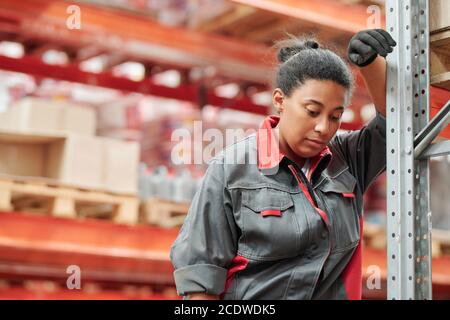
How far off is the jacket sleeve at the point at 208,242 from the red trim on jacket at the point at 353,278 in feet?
1.38

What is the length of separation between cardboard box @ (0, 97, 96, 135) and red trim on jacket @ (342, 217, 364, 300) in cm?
344

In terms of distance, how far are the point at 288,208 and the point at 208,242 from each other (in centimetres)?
31

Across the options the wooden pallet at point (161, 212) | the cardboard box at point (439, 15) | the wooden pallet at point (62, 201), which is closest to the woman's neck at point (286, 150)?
the cardboard box at point (439, 15)

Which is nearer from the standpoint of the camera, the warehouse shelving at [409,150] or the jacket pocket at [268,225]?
the jacket pocket at [268,225]

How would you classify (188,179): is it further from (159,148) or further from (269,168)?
(269,168)

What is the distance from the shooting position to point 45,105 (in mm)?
5730

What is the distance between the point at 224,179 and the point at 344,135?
604mm

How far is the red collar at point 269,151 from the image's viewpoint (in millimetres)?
2711

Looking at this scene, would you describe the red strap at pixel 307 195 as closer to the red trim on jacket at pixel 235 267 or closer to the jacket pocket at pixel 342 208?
the jacket pocket at pixel 342 208

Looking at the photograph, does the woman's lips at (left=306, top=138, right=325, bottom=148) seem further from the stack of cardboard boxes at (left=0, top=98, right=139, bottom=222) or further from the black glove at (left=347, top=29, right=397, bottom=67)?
the stack of cardboard boxes at (left=0, top=98, right=139, bottom=222)

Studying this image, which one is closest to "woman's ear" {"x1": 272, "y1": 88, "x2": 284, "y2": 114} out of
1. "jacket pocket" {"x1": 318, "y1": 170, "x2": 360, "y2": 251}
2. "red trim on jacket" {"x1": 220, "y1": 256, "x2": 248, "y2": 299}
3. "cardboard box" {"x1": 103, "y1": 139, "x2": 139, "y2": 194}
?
"jacket pocket" {"x1": 318, "y1": 170, "x2": 360, "y2": 251}

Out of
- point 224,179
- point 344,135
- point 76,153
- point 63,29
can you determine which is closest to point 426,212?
point 344,135

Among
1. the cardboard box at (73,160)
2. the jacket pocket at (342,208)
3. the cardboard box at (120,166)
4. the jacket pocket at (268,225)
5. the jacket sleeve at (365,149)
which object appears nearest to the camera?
the jacket pocket at (268,225)

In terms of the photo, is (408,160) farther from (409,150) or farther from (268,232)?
(268,232)
